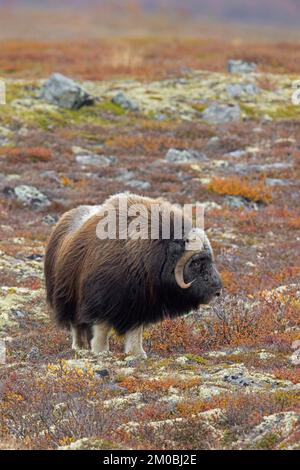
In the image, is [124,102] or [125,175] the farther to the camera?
[124,102]

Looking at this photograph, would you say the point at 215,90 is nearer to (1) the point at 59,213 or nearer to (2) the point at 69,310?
(1) the point at 59,213

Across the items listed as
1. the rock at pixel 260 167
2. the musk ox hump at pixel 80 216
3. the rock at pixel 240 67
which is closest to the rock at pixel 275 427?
the musk ox hump at pixel 80 216

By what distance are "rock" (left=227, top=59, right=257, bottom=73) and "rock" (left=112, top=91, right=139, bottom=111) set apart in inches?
339

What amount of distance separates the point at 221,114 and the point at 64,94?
5.42 m

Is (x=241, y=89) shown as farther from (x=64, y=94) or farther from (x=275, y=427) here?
(x=275, y=427)

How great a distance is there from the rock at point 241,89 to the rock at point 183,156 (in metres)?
8.67

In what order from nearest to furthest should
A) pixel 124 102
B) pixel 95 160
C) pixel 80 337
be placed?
1. pixel 80 337
2. pixel 95 160
3. pixel 124 102

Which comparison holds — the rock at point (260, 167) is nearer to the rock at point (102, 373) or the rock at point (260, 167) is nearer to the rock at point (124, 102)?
the rock at point (124, 102)

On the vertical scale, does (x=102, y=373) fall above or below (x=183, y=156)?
below

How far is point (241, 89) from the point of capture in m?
30.9

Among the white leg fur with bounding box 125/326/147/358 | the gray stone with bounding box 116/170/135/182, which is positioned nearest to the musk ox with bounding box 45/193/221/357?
the white leg fur with bounding box 125/326/147/358

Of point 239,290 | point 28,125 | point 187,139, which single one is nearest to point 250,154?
point 187,139

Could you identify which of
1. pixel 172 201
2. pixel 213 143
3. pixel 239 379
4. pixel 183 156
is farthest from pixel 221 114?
pixel 239 379

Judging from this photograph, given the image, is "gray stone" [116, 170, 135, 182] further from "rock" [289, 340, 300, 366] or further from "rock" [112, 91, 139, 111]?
"rock" [289, 340, 300, 366]
